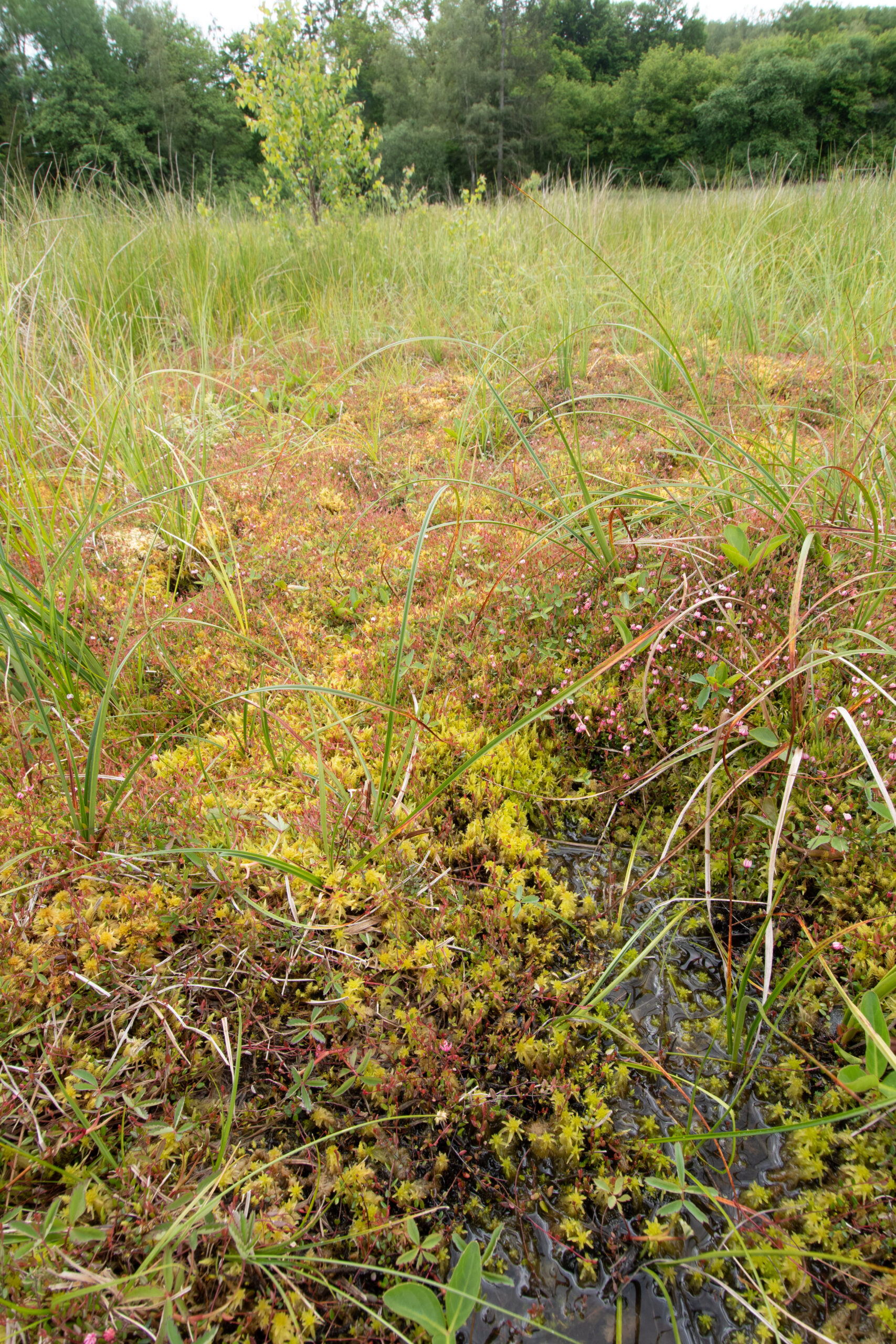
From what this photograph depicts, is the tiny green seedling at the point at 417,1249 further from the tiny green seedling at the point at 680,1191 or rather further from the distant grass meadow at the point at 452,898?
the tiny green seedling at the point at 680,1191

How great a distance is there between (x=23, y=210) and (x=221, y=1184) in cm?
820

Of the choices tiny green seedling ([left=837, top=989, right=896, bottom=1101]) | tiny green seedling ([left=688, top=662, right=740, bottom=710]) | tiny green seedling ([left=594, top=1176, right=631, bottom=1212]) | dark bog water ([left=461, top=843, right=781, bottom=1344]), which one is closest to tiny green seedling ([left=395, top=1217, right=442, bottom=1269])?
dark bog water ([left=461, top=843, right=781, bottom=1344])

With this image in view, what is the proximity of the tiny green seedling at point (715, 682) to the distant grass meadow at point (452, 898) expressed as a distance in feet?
0.09

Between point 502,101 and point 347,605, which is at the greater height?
point 502,101

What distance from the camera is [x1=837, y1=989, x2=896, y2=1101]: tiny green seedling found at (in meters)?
1.10

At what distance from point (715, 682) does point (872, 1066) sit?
1.02m

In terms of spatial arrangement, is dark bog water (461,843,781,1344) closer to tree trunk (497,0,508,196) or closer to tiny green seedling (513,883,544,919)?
tiny green seedling (513,883,544,919)

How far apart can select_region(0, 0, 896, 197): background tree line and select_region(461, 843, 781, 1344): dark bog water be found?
24893 millimetres

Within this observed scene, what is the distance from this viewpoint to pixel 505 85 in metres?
35.2

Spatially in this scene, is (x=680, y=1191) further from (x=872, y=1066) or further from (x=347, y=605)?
(x=347, y=605)

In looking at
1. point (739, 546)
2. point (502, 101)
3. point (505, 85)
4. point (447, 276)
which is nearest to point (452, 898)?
point (739, 546)

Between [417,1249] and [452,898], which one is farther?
[452,898]

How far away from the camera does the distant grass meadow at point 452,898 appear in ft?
3.73

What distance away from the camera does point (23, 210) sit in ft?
20.0
